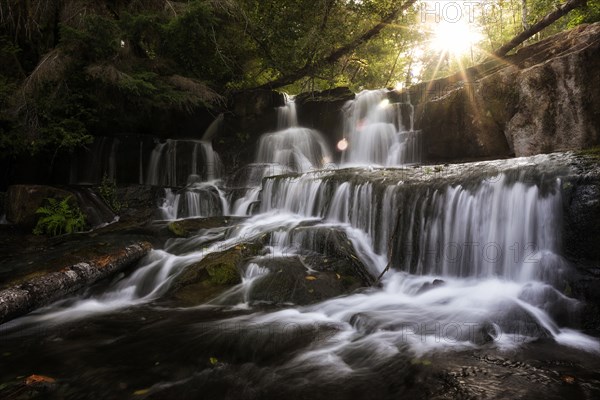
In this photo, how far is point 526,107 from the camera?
879 cm

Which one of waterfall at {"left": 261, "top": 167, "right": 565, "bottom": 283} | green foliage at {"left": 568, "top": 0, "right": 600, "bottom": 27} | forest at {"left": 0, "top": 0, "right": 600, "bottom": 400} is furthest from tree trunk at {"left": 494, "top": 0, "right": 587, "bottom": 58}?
waterfall at {"left": 261, "top": 167, "right": 565, "bottom": 283}

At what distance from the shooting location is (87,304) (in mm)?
5113

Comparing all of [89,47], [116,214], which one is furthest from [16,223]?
[89,47]

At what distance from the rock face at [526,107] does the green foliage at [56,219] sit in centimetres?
1056

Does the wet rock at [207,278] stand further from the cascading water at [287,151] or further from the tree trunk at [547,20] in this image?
the tree trunk at [547,20]

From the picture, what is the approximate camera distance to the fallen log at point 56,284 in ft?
13.6

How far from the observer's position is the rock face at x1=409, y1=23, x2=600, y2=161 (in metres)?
7.86

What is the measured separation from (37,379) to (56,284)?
220 centimetres

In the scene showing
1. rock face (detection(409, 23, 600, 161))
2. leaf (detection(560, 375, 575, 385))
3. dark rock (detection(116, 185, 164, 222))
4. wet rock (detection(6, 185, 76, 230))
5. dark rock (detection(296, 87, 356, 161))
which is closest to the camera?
leaf (detection(560, 375, 575, 385))

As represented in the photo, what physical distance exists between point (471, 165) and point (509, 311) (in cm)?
356

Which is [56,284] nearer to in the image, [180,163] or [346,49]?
[180,163]

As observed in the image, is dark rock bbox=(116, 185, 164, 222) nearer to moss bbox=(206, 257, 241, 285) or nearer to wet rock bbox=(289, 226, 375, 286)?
moss bbox=(206, 257, 241, 285)

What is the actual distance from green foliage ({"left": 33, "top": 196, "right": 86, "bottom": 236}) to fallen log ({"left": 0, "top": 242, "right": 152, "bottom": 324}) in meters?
3.63

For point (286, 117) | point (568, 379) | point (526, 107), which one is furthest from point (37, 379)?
point (286, 117)
